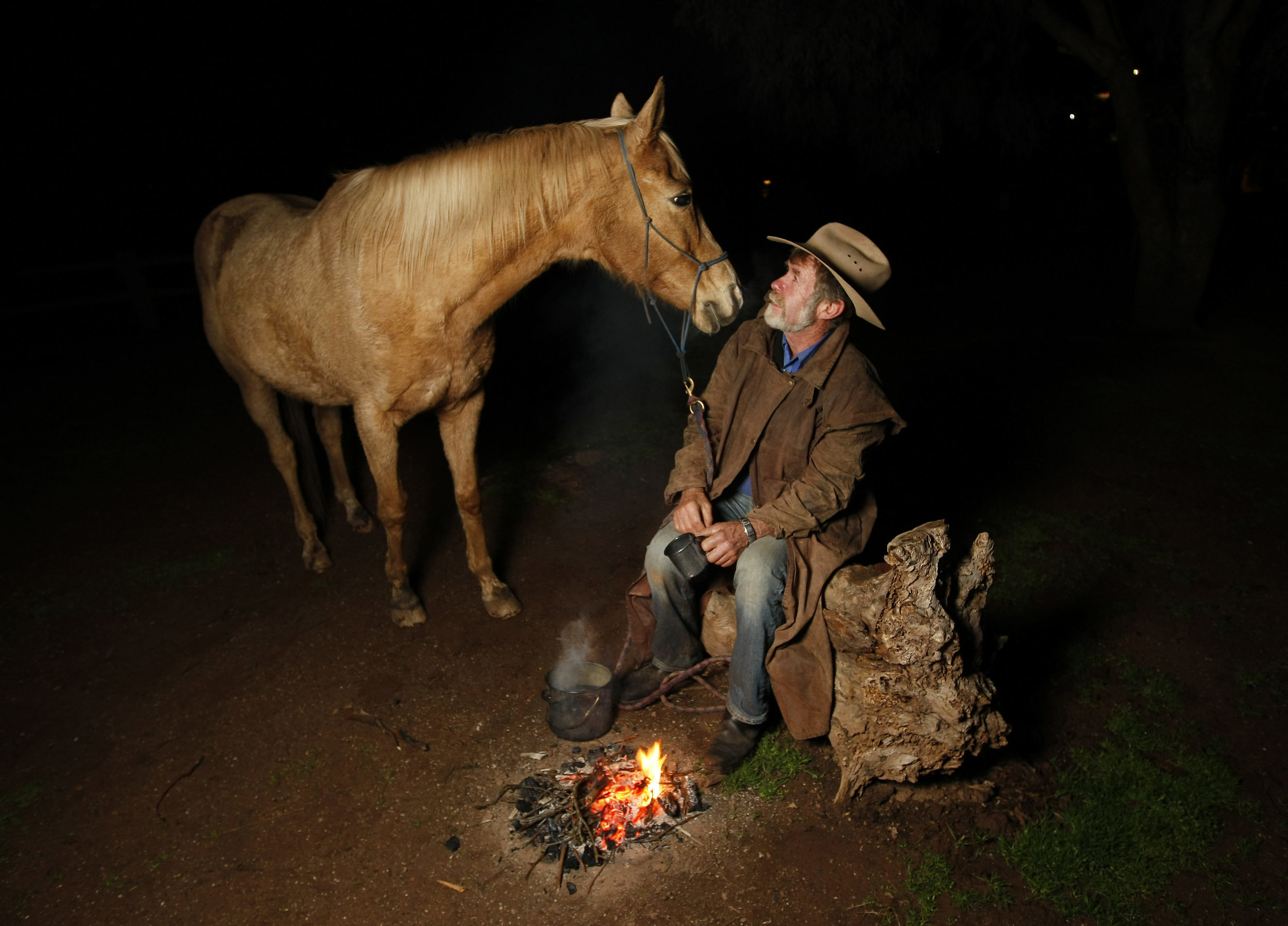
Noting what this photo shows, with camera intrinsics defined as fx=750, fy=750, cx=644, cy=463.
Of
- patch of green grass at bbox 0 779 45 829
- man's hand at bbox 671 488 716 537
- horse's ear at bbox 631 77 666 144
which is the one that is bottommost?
patch of green grass at bbox 0 779 45 829

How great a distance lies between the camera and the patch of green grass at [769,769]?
2838mm

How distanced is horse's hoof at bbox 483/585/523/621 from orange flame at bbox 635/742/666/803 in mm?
1371

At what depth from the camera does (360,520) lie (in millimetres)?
4980

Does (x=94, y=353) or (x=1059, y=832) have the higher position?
(x=1059, y=832)

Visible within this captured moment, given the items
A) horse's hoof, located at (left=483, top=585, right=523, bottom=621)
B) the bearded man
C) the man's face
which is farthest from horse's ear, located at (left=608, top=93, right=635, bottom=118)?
horse's hoof, located at (left=483, top=585, right=523, bottom=621)

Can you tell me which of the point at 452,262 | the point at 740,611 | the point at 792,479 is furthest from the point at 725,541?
the point at 452,262

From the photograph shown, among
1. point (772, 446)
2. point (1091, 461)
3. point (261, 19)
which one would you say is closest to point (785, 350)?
→ point (772, 446)

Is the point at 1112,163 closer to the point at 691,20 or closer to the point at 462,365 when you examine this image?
the point at 691,20

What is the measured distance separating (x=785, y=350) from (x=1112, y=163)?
23.7m

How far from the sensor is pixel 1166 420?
6500 mm

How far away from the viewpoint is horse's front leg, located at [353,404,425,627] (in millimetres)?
3547

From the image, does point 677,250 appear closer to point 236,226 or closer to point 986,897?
point 986,897

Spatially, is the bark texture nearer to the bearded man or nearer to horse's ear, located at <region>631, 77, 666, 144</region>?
the bearded man

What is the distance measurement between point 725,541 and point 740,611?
278mm
